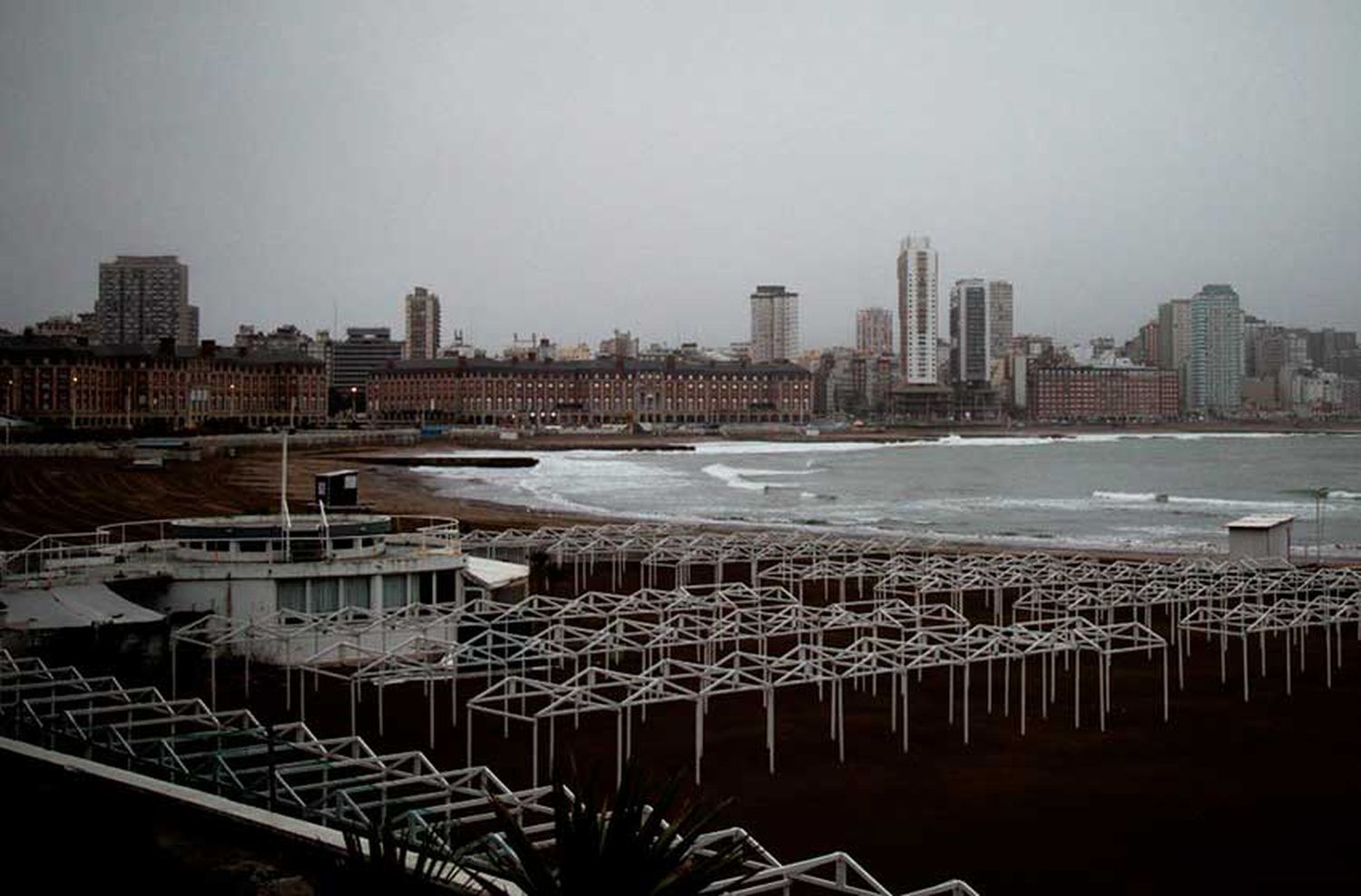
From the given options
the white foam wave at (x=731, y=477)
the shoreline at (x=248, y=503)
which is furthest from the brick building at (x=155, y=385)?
the shoreline at (x=248, y=503)

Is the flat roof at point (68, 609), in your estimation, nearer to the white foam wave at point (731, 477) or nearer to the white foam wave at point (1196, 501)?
the white foam wave at point (731, 477)

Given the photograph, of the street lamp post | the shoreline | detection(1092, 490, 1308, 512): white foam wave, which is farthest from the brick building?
the street lamp post

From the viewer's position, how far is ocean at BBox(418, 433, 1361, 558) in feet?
192

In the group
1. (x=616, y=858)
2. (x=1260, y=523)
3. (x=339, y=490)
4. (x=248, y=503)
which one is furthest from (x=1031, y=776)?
(x=248, y=503)

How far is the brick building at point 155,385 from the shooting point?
433 ft

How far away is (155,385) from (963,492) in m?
97.1

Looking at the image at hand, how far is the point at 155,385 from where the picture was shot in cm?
14662

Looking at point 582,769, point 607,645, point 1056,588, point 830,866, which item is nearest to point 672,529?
point 1056,588

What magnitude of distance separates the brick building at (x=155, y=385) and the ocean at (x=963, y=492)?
41.6 m

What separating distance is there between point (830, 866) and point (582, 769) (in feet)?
13.3

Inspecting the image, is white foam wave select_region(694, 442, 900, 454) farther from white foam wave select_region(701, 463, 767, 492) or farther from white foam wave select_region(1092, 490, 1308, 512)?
Result: white foam wave select_region(1092, 490, 1308, 512)

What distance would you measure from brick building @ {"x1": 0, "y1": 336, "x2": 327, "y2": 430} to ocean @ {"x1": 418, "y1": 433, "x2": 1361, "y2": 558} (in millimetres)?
41588

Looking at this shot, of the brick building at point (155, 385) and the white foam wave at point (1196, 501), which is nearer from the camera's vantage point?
the white foam wave at point (1196, 501)

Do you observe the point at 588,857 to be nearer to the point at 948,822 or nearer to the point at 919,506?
the point at 948,822
